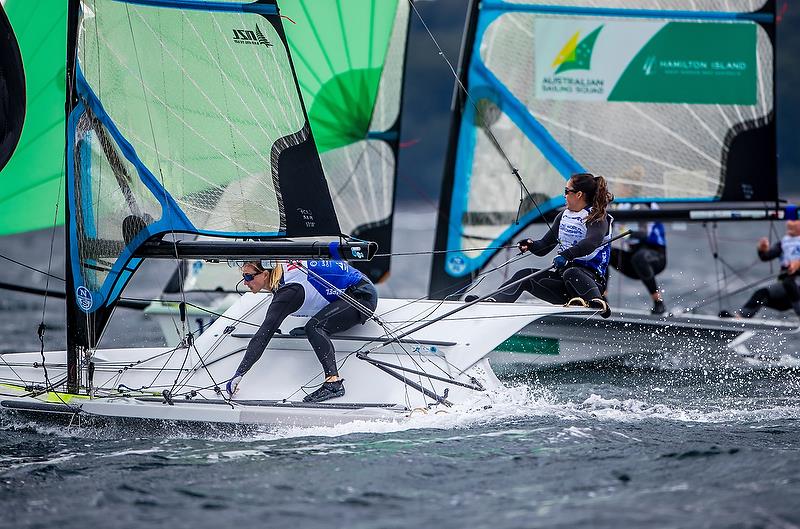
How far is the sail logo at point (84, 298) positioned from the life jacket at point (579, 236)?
8.25 feet

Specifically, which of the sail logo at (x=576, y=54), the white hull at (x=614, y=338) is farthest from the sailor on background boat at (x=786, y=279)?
the sail logo at (x=576, y=54)

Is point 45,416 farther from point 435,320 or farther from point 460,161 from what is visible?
point 460,161

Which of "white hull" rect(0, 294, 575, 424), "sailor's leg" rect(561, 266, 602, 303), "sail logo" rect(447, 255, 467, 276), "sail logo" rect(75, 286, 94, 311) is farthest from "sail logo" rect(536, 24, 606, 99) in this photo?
"sail logo" rect(75, 286, 94, 311)

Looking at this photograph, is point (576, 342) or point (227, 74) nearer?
point (227, 74)

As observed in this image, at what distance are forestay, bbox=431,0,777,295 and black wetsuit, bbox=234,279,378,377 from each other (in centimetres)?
295

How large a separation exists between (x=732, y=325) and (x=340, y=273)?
12.5 ft

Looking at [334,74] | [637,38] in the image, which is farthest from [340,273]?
[637,38]

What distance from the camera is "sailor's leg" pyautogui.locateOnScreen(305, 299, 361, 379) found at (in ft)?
19.1

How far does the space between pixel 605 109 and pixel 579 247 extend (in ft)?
11.6

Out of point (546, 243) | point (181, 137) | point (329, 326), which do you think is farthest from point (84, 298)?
point (546, 243)

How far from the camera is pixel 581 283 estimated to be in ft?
20.4

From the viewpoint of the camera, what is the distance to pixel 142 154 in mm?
5812

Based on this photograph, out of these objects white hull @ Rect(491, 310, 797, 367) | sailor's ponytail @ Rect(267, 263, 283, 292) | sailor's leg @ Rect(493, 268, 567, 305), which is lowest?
white hull @ Rect(491, 310, 797, 367)

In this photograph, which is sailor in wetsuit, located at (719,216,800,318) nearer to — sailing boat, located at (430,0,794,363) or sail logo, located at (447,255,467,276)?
sailing boat, located at (430,0,794,363)
